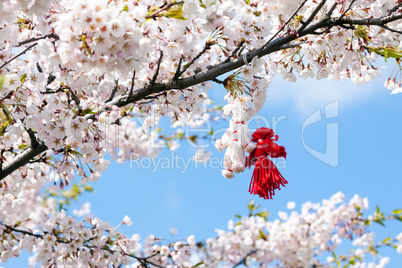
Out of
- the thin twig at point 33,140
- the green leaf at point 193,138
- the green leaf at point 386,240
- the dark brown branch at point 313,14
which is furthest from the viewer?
the green leaf at point 386,240

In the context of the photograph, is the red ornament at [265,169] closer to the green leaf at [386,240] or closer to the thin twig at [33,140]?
the thin twig at [33,140]

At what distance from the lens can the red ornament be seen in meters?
3.27

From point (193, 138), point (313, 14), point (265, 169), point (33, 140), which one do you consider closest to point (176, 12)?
point (313, 14)

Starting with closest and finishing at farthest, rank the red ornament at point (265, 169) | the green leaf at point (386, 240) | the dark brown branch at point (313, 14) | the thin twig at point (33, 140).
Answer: the dark brown branch at point (313, 14) < the red ornament at point (265, 169) < the thin twig at point (33, 140) < the green leaf at point (386, 240)

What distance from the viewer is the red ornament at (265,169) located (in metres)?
3.27

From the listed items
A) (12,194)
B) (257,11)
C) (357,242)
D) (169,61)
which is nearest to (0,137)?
(12,194)

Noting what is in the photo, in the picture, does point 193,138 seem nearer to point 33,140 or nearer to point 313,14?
point 33,140

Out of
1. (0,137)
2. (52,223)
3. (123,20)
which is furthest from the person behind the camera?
(52,223)

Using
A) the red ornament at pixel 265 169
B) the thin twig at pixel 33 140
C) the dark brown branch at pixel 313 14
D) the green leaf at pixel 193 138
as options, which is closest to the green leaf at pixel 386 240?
the green leaf at pixel 193 138

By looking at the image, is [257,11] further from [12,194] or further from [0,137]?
[12,194]

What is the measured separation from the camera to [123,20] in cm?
231

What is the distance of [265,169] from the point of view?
3303 millimetres

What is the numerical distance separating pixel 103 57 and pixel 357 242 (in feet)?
29.6

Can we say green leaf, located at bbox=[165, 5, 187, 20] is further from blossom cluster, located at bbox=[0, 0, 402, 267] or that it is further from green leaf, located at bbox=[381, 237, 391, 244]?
green leaf, located at bbox=[381, 237, 391, 244]
